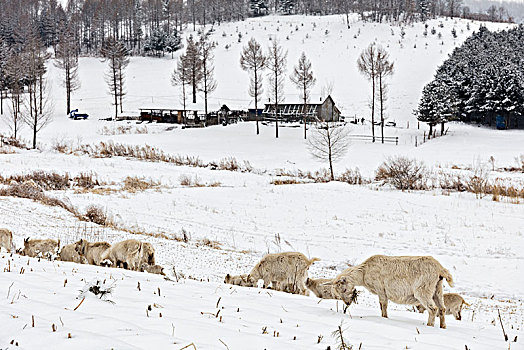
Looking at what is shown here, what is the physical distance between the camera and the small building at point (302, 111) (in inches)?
2094

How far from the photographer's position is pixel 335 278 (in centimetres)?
500

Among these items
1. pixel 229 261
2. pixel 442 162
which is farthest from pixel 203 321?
pixel 442 162

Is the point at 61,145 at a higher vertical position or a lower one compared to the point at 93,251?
higher

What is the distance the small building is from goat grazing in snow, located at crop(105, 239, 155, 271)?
1801 inches

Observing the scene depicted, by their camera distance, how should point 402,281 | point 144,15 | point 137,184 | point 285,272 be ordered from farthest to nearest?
point 144,15 < point 137,184 < point 285,272 < point 402,281

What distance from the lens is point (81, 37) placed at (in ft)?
338

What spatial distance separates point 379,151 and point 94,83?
2141 inches

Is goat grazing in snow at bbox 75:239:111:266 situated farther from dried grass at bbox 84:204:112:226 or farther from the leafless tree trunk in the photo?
the leafless tree trunk

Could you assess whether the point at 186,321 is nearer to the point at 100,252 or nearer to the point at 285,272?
the point at 285,272

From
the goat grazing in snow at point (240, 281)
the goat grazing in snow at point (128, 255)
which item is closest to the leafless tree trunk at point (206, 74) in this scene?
the goat grazing in snow at point (128, 255)

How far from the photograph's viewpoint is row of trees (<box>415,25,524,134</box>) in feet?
157

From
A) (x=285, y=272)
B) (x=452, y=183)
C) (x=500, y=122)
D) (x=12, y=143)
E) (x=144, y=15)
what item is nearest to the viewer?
(x=285, y=272)

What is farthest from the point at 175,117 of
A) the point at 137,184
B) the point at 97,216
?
the point at 97,216

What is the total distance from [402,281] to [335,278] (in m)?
0.75
